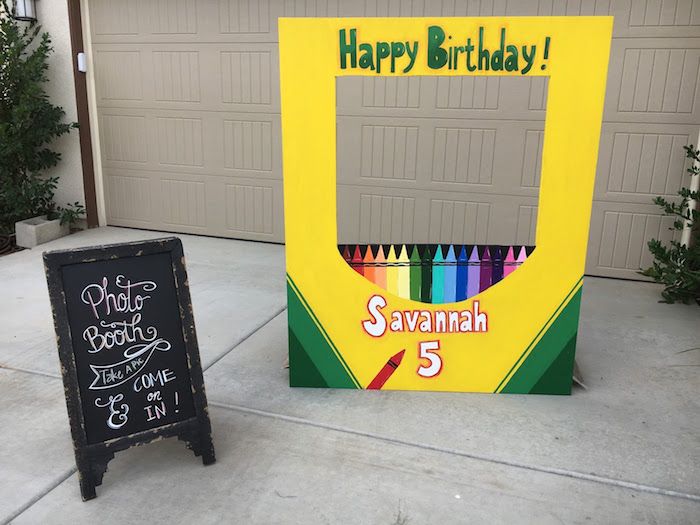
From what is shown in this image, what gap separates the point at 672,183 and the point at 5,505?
4850mm

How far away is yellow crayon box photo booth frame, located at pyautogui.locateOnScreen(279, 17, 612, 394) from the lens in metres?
2.90

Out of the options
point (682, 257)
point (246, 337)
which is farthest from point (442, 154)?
point (246, 337)

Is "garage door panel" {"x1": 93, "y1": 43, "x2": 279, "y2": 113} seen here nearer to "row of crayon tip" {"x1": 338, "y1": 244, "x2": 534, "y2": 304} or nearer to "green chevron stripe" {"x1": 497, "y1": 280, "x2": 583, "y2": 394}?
"row of crayon tip" {"x1": 338, "y1": 244, "x2": 534, "y2": 304}

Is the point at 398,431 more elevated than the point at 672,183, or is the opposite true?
the point at 672,183

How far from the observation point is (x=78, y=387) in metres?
2.44

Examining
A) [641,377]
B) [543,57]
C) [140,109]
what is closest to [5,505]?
[543,57]

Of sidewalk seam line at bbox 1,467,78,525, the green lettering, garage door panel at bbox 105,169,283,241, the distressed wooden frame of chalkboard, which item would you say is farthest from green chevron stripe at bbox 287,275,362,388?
garage door panel at bbox 105,169,283,241

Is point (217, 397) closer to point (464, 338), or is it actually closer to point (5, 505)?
point (5, 505)

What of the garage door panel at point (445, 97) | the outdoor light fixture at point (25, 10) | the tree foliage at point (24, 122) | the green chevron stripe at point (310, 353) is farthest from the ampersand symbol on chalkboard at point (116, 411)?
the outdoor light fixture at point (25, 10)

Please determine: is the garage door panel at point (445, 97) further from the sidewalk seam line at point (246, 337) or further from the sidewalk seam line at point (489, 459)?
the sidewalk seam line at point (489, 459)

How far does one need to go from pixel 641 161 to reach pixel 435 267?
8.94ft

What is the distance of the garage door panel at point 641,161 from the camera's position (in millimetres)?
4887

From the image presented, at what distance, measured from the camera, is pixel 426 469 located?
2662 mm

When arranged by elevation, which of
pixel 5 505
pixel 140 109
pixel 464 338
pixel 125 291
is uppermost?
pixel 140 109
